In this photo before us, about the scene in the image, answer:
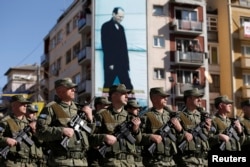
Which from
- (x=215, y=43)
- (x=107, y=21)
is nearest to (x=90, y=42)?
(x=107, y=21)

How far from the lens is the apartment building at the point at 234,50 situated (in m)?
39.7

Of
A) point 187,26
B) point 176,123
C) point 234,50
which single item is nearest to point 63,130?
point 176,123

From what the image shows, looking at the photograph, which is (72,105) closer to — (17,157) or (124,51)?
(17,157)

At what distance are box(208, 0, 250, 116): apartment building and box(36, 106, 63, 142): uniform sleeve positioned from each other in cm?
3318

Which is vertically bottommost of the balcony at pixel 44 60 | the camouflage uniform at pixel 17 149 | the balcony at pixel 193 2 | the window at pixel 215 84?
the camouflage uniform at pixel 17 149

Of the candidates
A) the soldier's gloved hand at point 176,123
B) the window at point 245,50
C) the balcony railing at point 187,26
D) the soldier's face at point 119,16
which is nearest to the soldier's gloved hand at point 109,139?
the soldier's gloved hand at point 176,123

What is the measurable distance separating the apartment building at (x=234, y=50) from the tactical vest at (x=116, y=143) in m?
32.1

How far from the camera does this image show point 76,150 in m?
7.13

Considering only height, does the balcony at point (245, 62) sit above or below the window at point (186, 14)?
below

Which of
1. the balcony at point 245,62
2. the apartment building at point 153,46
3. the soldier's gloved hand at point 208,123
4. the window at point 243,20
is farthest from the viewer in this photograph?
the window at point 243,20

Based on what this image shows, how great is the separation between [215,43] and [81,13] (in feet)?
39.1

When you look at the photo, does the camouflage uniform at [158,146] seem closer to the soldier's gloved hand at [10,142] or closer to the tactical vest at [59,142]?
the tactical vest at [59,142]

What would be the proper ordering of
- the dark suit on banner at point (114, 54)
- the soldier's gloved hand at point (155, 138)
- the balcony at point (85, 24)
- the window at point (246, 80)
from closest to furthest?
the soldier's gloved hand at point (155, 138) → the dark suit on banner at point (114, 54) → the balcony at point (85, 24) → the window at point (246, 80)

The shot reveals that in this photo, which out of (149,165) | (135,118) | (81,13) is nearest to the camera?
(135,118)
